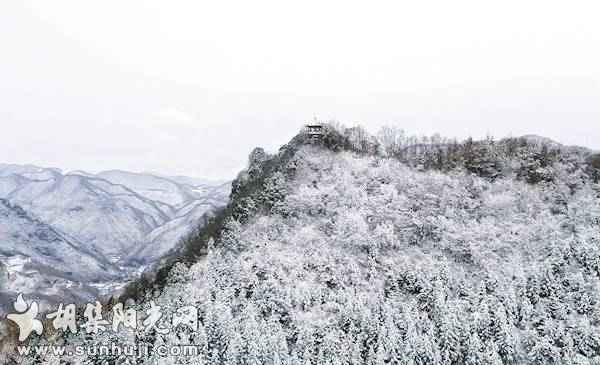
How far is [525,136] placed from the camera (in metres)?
58.7

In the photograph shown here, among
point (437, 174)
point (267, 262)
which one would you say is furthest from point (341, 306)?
point (437, 174)

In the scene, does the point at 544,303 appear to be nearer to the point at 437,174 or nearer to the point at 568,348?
the point at 568,348

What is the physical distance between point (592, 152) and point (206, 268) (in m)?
43.0

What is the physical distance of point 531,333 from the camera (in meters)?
34.1

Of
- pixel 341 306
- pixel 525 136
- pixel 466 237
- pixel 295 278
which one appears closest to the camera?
pixel 341 306

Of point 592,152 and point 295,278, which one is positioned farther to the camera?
point 592,152

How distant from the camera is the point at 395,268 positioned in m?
39.6

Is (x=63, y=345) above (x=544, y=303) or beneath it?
beneath

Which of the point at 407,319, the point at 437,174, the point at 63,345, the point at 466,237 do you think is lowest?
the point at 63,345

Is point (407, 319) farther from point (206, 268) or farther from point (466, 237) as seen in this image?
point (206, 268)

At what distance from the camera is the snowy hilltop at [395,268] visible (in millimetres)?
33688

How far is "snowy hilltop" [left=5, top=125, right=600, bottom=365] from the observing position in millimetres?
33688

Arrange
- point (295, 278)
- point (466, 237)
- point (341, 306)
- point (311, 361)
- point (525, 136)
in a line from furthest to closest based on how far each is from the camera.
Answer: point (525, 136) < point (466, 237) < point (295, 278) < point (341, 306) < point (311, 361)

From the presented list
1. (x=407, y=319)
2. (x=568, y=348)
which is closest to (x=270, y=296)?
(x=407, y=319)
